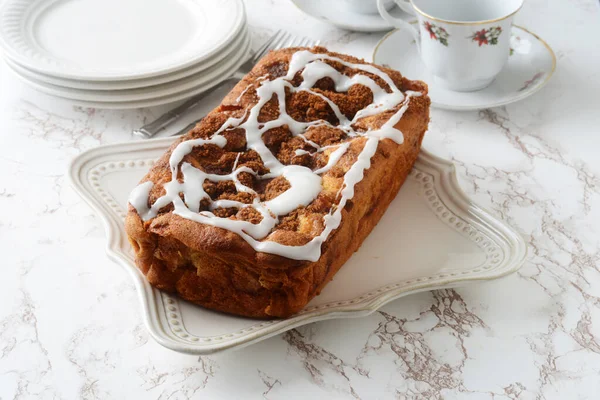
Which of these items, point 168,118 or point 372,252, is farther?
point 168,118

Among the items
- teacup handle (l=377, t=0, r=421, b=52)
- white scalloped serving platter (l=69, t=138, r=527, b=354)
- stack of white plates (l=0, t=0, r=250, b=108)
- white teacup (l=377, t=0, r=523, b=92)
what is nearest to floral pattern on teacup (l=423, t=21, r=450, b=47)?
white teacup (l=377, t=0, r=523, b=92)

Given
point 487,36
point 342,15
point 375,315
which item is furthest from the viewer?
point 342,15

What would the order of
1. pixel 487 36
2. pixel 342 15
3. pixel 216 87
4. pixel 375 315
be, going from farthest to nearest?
pixel 342 15, pixel 216 87, pixel 487 36, pixel 375 315

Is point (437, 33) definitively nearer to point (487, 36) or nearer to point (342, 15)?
point (487, 36)

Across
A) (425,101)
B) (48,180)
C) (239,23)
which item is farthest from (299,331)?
(239,23)

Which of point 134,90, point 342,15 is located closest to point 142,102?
point 134,90

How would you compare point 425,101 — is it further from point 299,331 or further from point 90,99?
point 90,99

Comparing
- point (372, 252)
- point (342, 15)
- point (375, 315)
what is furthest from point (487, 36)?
point (375, 315)

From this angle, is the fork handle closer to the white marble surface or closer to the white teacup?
the white marble surface

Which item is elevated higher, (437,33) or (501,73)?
(437,33)
